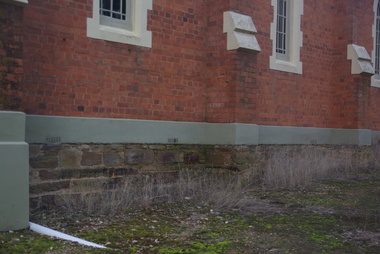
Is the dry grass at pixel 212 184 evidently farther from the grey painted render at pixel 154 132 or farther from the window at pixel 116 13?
the window at pixel 116 13

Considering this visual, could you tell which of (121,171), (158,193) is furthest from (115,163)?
(158,193)

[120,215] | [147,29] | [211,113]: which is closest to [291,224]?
[120,215]

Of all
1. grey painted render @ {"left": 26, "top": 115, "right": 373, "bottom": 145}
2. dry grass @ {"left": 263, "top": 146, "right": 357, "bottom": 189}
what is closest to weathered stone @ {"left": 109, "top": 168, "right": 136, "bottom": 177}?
grey painted render @ {"left": 26, "top": 115, "right": 373, "bottom": 145}

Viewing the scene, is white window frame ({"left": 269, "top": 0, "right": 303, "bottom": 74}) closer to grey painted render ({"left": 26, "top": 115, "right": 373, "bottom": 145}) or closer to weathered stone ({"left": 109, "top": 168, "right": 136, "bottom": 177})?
grey painted render ({"left": 26, "top": 115, "right": 373, "bottom": 145})

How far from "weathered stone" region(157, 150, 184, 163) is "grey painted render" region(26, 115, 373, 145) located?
0.22 meters

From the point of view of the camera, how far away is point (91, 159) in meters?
7.11

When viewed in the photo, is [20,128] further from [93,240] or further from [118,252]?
[118,252]

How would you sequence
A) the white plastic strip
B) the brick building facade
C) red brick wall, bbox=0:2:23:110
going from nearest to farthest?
the white plastic strip → red brick wall, bbox=0:2:23:110 → the brick building facade

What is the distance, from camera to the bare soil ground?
15.6ft

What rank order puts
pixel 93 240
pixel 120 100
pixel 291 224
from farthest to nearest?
pixel 120 100
pixel 291 224
pixel 93 240

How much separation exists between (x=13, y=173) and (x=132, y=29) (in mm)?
3741

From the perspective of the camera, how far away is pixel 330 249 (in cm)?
475

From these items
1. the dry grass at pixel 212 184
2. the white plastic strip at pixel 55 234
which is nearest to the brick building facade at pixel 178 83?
the dry grass at pixel 212 184

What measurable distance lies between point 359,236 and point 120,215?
10.7 feet
